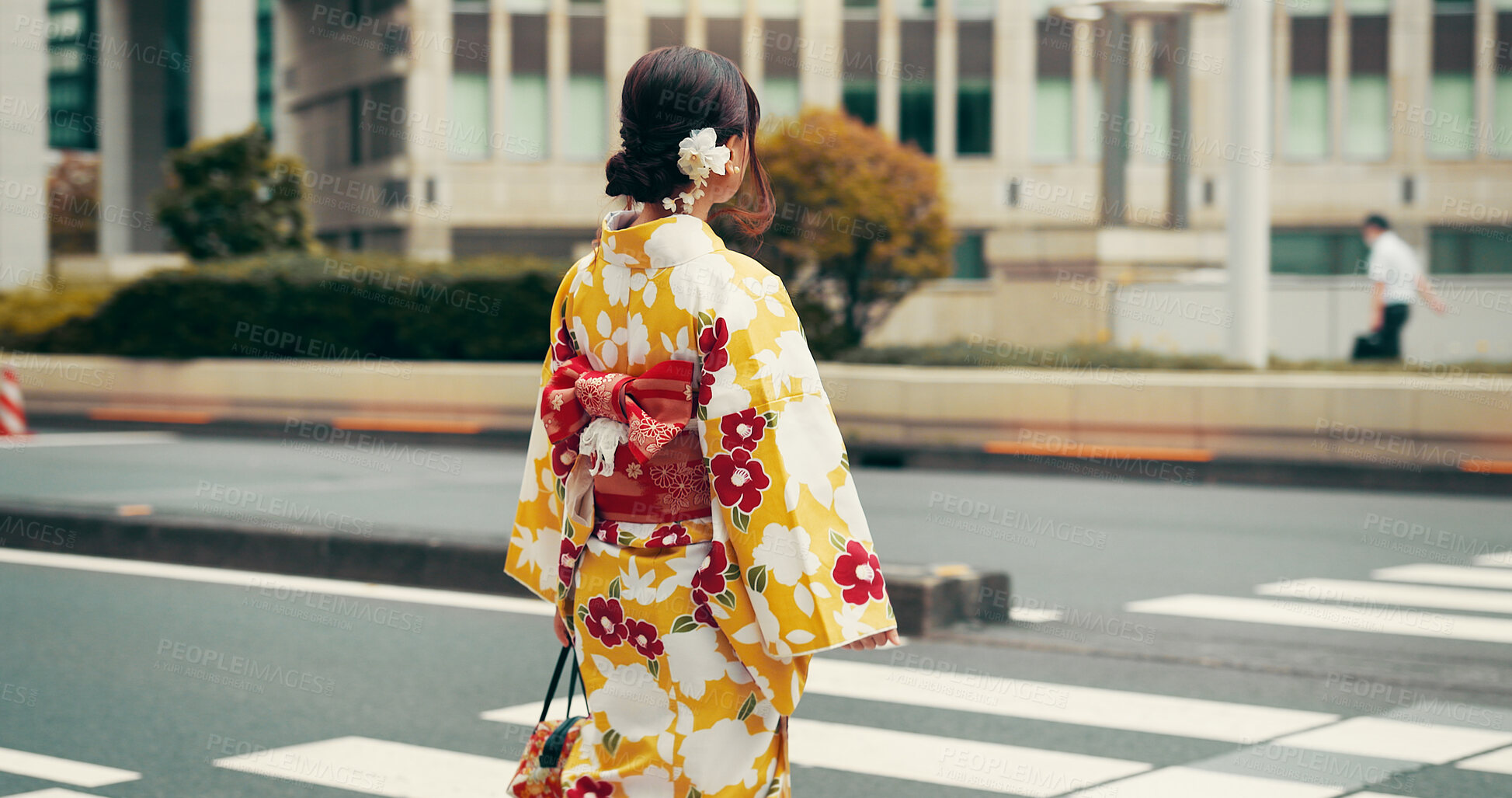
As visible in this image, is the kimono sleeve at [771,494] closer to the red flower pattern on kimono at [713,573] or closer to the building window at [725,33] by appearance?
the red flower pattern on kimono at [713,573]

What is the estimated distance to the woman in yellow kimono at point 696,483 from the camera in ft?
9.82

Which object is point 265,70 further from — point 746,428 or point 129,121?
point 746,428

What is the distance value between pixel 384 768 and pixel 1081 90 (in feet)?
Result: 125

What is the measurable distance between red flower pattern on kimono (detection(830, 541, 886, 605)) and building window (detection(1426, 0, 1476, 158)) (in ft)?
135

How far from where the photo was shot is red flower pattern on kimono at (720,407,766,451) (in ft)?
9.80

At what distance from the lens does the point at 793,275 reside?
22.2 meters

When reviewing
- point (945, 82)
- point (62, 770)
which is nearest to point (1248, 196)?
point (62, 770)

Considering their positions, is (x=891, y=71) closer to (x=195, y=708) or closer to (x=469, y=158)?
(x=469, y=158)

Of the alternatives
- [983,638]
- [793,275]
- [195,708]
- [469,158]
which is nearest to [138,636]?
[195,708]

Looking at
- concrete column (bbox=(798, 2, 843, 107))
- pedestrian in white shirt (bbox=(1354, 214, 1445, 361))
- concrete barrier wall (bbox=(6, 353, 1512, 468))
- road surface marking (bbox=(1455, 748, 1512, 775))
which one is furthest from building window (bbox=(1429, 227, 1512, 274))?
road surface marking (bbox=(1455, 748, 1512, 775))

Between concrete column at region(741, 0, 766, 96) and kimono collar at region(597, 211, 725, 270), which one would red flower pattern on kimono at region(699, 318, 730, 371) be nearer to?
kimono collar at region(597, 211, 725, 270)

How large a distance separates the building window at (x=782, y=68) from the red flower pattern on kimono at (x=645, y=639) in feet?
128

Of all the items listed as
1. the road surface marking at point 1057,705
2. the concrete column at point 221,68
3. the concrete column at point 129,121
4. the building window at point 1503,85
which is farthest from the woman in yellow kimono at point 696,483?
the concrete column at point 129,121

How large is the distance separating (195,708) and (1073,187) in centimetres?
3694
